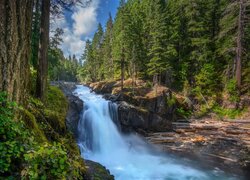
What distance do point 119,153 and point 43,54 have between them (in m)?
9.94

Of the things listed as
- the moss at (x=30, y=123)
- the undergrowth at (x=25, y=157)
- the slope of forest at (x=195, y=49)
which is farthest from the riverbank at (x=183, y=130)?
the undergrowth at (x=25, y=157)

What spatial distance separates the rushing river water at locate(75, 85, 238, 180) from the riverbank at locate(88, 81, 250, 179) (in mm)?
1009

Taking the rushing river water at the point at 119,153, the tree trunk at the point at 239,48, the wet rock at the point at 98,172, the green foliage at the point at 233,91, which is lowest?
the rushing river water at the point at 119,153

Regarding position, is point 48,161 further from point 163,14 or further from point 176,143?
point 163,14

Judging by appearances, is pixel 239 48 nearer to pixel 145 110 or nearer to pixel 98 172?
pixel 145 110

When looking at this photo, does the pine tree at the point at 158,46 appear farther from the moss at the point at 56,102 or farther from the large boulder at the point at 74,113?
the moss at the point at 56,102

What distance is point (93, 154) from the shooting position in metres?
15.6

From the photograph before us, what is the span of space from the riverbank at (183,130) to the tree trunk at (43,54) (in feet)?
33.6

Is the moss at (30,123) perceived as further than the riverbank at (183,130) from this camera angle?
No

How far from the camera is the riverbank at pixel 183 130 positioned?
47.2ft

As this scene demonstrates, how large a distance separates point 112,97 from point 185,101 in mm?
8062

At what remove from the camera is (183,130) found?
19.4 metres

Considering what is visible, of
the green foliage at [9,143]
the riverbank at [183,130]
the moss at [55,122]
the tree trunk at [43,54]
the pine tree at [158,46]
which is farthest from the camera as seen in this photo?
the pine tree at [158,46]

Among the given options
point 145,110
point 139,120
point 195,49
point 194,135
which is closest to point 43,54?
point 139,120
